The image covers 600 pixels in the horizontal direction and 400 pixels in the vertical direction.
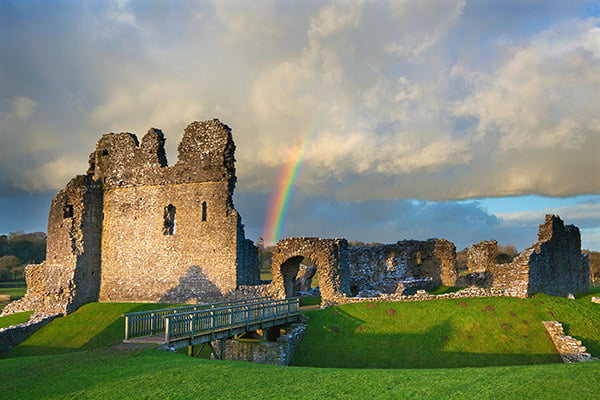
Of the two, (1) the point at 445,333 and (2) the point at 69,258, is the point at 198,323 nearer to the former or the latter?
(1) the point at 445,333

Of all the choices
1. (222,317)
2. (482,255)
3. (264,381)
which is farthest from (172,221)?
(482,255)

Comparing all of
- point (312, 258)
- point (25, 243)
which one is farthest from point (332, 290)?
point (25, 243)

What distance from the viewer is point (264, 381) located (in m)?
12.8

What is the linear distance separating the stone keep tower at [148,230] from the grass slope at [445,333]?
9.59m

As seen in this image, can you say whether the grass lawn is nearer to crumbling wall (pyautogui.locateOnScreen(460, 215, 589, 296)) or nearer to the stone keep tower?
crumbling wall (pyautogui.locateOnScreen(460, 215, 589, 296))

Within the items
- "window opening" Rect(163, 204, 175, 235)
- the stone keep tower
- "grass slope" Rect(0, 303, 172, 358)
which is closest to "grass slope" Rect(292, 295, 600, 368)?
the stone keep tower

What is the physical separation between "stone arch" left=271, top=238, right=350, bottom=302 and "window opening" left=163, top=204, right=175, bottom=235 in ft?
26.6

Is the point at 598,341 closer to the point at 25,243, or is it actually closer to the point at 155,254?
the point at 155,254

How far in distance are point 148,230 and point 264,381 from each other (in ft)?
81.0

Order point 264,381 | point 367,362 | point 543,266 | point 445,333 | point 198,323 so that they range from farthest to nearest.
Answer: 1. point 543,266
2. point 445,333
3. point 367,362
4. point 198,323
5. point 264,381

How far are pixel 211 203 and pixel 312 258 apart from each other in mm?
7875

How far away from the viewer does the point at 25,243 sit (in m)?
81.7

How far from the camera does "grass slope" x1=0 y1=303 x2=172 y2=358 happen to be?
27625 millimetres

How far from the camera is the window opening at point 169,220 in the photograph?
3466 centimetres
